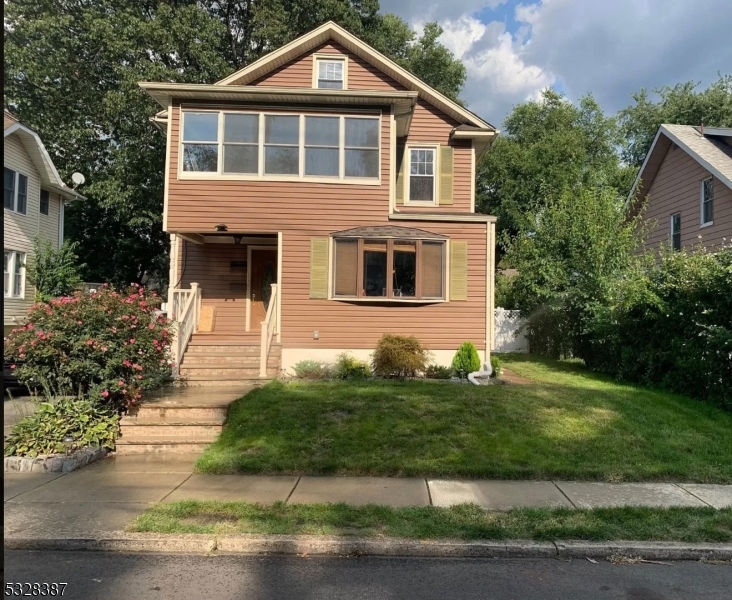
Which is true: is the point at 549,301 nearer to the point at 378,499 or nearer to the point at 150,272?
the point at 378,499

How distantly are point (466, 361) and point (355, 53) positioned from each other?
8380 millimetres

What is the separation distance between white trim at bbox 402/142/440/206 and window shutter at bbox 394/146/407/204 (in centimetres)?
8

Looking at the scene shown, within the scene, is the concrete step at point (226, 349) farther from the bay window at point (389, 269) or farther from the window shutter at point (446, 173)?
the window shutter at point (446, 173)

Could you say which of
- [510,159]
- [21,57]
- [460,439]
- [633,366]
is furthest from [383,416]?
[510,159]

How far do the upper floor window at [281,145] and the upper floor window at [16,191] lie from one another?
458 inches

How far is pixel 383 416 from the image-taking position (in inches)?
323

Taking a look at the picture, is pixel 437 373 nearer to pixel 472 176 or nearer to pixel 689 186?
pixel 472 176

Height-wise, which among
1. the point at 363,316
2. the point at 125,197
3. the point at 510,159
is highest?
the point at 510,159

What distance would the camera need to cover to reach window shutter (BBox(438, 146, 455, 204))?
46.5 ft

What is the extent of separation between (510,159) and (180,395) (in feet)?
82.0

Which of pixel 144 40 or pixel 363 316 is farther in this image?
pixel 144 40

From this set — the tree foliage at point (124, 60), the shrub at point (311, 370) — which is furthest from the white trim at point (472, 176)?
the tree foliage at point (124, 60)

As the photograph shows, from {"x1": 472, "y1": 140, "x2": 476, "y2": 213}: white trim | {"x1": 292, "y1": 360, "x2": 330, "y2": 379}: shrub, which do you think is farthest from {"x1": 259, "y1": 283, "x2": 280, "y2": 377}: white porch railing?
{"x1": 472, "y1": 140, "x2": 476, "y2": 213}: white trim

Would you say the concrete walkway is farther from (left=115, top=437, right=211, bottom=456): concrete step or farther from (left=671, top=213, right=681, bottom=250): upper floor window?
(left=671, top=213, right=681, bottom=250): upper floor window
